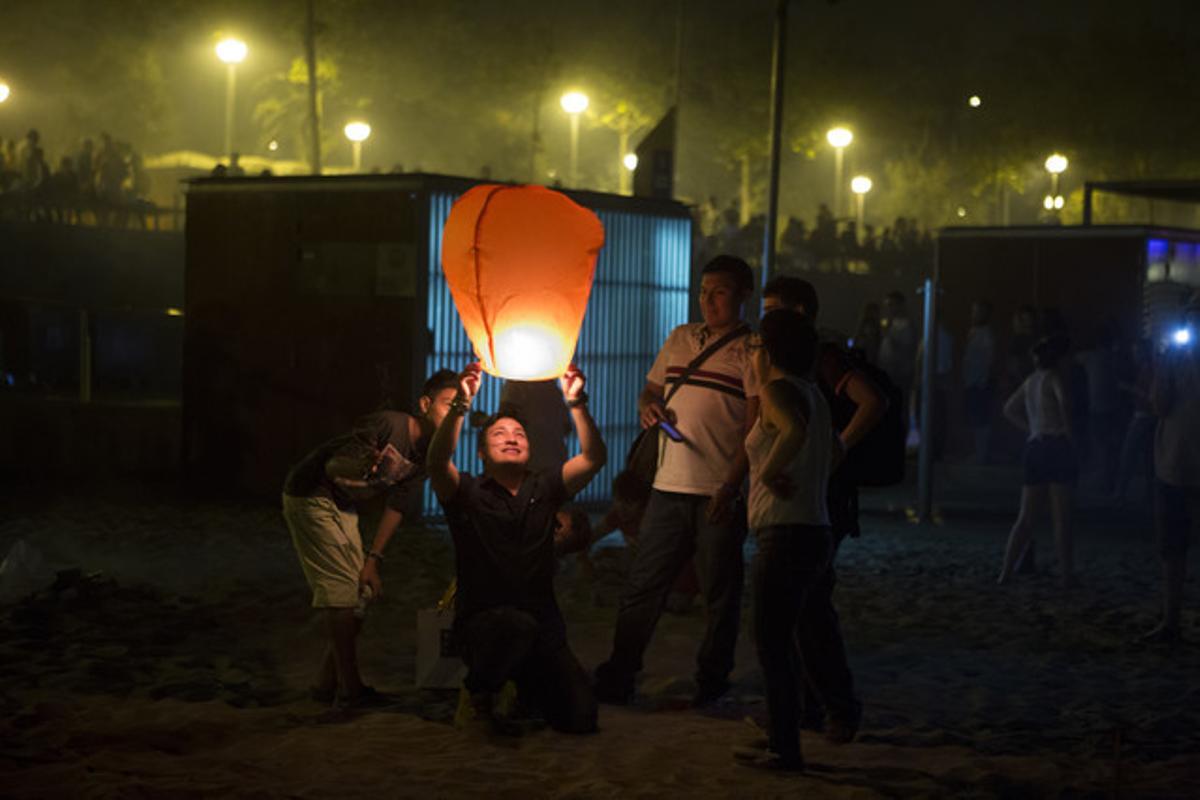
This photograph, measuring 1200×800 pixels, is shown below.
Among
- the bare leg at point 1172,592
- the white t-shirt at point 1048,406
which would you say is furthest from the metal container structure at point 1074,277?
the bare leg at point 1172,592

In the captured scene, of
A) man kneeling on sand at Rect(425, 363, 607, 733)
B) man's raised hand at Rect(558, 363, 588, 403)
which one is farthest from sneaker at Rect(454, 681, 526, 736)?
man's raised hand at Rect(558, 363, 588, 403)

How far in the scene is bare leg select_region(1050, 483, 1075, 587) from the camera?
1145 cm

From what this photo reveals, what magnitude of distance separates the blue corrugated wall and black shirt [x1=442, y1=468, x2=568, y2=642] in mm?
7947

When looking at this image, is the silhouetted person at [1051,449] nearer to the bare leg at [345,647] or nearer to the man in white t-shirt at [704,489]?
the man in white t-shirt at [704,489]

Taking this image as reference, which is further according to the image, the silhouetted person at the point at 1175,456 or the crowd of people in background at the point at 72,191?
the crowd of people in background at the point at 72,191

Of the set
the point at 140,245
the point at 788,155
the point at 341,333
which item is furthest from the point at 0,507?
the point at 788,155

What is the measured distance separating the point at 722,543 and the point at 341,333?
866 centimetres

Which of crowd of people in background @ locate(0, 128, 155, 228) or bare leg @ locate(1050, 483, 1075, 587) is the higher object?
crowd of people in background @ locate(0, 128, 155, 228)

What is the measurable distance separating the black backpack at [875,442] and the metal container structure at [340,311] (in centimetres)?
768

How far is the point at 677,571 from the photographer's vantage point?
296 inches

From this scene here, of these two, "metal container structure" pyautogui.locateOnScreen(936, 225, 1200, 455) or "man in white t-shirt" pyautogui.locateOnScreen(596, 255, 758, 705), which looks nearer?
"man in white t-shirt" pyautogui.locateOnScreen(596, 255, 758, 705)

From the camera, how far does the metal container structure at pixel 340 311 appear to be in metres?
14.8

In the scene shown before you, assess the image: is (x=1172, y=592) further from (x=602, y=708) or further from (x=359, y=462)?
(x=359, y=462)

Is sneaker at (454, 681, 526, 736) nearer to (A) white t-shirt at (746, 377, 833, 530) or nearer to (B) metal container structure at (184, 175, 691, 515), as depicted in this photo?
(A) white t-shirt at (746, 377, 833, 530)
